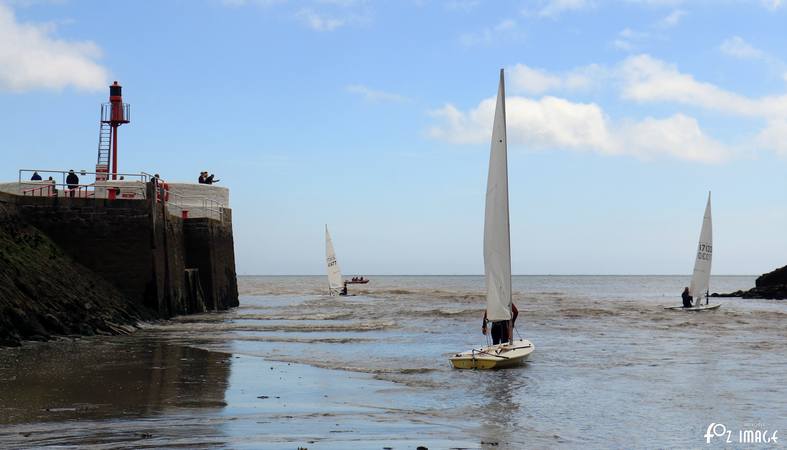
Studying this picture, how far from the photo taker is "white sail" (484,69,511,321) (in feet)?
66.9

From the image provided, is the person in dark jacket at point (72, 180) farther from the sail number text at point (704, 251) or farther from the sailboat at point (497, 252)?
the sail number text at point (704, 251)

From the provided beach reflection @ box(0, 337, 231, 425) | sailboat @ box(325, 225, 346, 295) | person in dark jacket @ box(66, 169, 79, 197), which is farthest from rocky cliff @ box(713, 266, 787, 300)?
beach reflection @ box(0, 337, 231, 425)

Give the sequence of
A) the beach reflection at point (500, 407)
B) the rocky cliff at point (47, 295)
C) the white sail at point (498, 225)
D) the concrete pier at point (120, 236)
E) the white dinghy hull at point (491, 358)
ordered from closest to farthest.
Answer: the beach reflection at point (500, 407)
the white dinghy hull at point (491, 358)
the white sail at point (498, 225)
the rocky cliff at point (47, 295)
the concrete pier at point (120, 236)

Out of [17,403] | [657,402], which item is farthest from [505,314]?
[17,403]

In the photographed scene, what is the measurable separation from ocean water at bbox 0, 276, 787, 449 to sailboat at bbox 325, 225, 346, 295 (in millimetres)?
42369

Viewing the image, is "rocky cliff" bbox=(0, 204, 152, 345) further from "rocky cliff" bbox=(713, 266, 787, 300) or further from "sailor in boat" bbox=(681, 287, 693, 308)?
"rocky cliff" bbox=(713, 266, 787, 300)

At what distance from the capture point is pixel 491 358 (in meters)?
20.0

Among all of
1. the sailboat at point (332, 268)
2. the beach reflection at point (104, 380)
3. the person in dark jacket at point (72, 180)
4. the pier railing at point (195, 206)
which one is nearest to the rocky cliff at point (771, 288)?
the sailboat at point (332, 268)

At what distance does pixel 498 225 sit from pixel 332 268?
187 ft

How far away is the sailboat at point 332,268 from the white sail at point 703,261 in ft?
103

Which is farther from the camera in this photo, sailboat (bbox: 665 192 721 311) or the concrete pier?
sailboat (bbox: 665 192 721 311)

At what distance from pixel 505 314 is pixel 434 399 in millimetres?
5573

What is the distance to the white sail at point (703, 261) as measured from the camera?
51000mm

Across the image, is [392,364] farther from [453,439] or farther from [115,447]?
[115,447]
